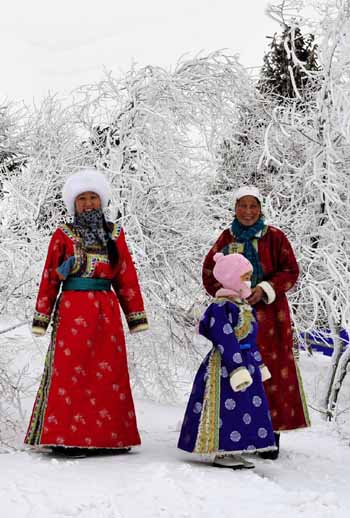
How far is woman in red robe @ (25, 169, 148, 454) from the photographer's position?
4.40 meters

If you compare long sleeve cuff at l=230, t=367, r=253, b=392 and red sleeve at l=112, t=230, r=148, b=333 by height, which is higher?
red sleeve at l=112, t=230, r=148, b=333

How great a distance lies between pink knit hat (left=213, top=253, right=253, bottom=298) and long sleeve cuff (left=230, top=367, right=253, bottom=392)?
1.48ft

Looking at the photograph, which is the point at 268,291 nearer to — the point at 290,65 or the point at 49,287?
the point at 49,287

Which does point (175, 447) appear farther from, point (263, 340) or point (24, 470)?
point (24, 470)

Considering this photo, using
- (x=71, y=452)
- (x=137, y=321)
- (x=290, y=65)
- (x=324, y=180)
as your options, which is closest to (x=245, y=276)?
(x=137, y=321)

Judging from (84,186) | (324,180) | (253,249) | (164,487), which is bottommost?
(164,487)

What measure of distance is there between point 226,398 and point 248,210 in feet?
4.14

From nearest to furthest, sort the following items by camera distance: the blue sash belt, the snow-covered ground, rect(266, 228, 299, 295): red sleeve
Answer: the snow-covered ground < the blue sash belt < rect(266, 228, 299, 295): red sleeve

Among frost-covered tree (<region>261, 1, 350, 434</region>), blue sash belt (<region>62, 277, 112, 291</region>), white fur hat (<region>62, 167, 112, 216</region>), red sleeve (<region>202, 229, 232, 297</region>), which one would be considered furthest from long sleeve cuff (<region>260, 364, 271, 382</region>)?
frost-covered tree (<region>261, 1, 350, 434</region>)

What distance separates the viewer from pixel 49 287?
14.9 feet

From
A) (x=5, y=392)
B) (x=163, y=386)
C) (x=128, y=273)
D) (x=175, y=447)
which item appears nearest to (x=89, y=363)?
(x=128, y=273)

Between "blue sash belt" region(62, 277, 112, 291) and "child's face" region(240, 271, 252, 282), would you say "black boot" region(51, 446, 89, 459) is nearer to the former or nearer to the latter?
"blue sash belt" region(62, 277, 112, 291)

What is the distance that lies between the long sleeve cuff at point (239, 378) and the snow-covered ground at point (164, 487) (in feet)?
1.52

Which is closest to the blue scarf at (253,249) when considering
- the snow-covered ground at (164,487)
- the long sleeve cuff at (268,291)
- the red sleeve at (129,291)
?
the long sleeve cuff at (268,291)
